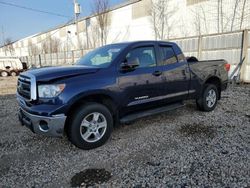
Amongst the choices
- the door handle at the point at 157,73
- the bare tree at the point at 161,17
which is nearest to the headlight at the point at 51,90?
the door handle at the point at 157,73

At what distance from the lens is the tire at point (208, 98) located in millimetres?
5617

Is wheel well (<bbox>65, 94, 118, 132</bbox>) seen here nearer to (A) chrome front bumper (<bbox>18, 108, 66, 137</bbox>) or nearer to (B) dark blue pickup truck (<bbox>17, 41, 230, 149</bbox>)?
(B) dark blue pickup truck (<bbox>17, 41, 230, 149</bbox>)

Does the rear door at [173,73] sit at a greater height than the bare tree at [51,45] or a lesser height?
lesser

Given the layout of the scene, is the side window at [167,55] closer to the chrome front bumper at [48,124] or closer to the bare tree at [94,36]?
the chrome front bumper at [48,124]

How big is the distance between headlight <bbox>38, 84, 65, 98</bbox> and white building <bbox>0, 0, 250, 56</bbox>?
13791 millimetres

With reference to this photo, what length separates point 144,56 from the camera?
4.43 metres

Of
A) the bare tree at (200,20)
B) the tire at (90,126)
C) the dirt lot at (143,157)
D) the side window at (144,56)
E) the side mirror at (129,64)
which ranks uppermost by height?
the bare tree at (200,20)

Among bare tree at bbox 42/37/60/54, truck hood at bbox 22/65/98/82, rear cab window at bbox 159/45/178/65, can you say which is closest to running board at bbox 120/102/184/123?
rear cab window at bbox 159/45/178/65

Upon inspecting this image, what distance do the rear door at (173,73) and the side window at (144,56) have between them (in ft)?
0.63

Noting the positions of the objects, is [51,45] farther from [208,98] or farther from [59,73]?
[59,73]

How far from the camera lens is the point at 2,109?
690 cm

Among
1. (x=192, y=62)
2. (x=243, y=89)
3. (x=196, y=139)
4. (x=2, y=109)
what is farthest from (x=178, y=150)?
(x=243, y=89)

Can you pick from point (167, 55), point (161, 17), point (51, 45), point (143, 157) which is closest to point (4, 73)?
point (161, 17)

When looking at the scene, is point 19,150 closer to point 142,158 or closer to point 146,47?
point 142,158
